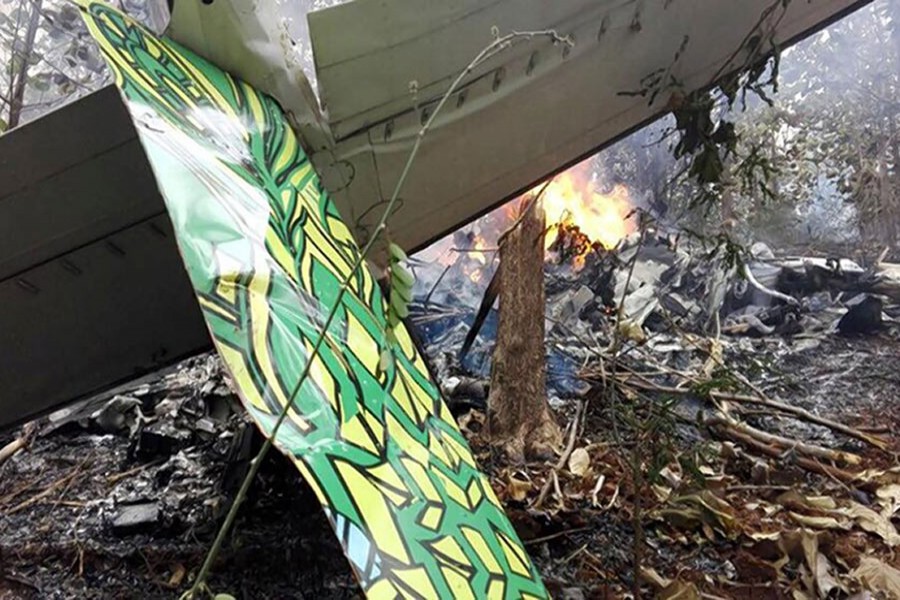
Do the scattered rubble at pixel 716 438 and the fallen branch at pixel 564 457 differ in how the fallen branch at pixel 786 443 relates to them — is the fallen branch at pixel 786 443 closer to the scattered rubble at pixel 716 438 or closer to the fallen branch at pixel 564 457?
the scattered rubble at pixel 716 438

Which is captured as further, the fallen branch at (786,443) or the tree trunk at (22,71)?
the fallen branch at (786,443)

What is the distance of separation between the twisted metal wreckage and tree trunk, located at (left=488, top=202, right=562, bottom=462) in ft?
3.17

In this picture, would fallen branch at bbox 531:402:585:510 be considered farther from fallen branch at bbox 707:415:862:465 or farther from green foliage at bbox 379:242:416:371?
green foliage at bbox 379:242:416:371

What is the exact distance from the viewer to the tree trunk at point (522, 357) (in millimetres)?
3748

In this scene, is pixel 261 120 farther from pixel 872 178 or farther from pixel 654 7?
pixel 872 178

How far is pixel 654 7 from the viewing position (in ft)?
8.12

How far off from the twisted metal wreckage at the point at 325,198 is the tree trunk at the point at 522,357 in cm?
97

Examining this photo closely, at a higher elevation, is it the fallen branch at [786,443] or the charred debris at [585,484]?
the charred debris at [585,484]

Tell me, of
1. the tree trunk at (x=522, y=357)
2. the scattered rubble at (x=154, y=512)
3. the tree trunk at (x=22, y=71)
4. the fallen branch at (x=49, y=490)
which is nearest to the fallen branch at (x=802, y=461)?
the tree trunk at (x=522, y=357)

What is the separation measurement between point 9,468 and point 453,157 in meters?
3.27

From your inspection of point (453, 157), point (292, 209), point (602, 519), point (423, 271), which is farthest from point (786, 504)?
point (423, 271)

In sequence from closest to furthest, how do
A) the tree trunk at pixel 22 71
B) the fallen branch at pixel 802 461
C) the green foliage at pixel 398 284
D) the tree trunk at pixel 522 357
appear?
the green foliage at pixel 398 284 → the fallen branch at pixel 802 461 → the tree trunk at pixel 22 71 → the tree trunk at pixel 522 357

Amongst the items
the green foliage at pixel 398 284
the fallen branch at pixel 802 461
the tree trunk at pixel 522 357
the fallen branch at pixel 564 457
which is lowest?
the fallen branch at pixel 802 461

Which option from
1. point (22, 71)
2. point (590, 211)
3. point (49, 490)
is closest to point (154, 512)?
point (49, 490)
